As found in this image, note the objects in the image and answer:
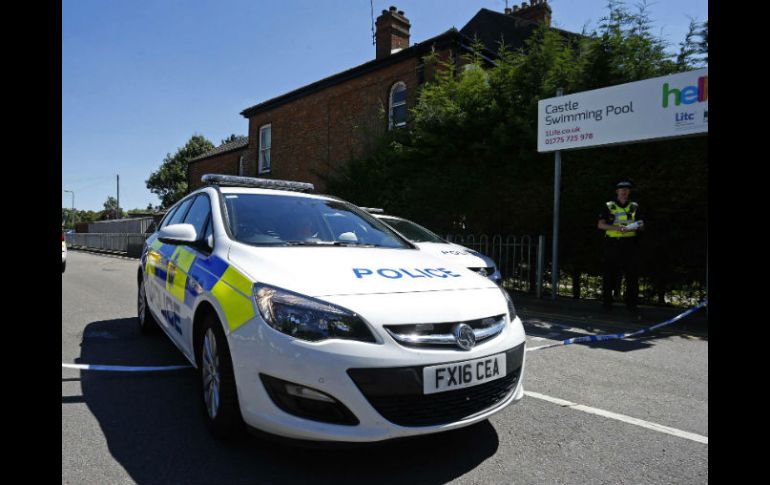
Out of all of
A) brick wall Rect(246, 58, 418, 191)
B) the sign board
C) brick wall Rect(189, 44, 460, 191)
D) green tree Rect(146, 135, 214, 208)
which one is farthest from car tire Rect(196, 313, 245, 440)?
green tree Rect(146, 135, 214, 208)

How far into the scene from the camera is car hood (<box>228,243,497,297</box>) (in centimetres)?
248

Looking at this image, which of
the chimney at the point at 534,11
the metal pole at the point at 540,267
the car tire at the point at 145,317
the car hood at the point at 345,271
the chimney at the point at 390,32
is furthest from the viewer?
the chimney at the point at 534,11

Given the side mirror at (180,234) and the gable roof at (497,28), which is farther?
the gable roof at (497,28)

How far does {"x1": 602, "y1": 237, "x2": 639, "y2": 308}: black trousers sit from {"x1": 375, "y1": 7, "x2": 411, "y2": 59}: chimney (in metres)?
14.0

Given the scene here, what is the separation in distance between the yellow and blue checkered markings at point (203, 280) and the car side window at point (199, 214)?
19cm

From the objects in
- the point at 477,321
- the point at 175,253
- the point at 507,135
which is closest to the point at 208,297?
the point at 175,253

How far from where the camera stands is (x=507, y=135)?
9.43 meters

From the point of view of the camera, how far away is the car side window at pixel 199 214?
367cm

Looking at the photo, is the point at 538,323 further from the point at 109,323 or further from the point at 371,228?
the point at 109,323

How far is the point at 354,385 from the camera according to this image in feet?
7.18

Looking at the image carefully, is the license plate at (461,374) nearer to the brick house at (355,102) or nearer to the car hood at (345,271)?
the car hood at (345,271)

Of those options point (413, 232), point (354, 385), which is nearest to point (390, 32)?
A: point (413, 232)

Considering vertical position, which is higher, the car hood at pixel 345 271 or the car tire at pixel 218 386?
the car hood at pixel 345 271

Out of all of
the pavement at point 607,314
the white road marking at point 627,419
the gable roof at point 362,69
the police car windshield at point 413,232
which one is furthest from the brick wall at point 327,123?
the white road marking at point 627,419
